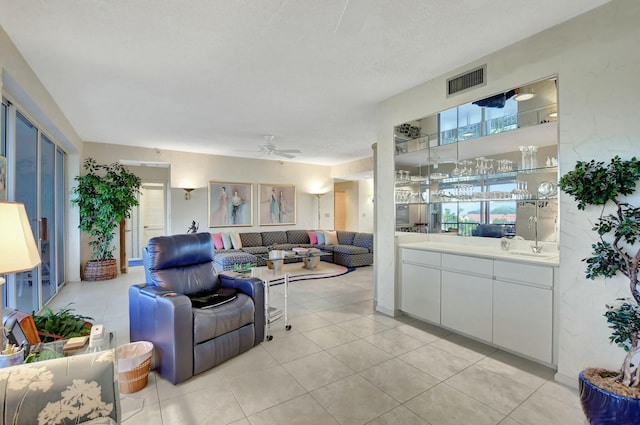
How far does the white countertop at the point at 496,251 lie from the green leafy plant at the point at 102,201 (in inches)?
202

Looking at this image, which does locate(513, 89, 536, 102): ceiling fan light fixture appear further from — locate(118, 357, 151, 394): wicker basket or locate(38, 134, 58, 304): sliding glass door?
locate(38, 134, 58, 304): sliding glass door

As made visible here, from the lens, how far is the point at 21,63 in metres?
2.64

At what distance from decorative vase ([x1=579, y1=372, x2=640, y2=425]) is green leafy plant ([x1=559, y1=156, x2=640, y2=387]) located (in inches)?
7.3

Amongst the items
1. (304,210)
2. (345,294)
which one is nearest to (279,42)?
(345,294)

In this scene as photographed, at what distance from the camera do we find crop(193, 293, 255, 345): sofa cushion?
7.79 ft

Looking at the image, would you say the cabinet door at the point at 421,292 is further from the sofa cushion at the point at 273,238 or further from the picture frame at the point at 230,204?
the picture frame at the point at 230,204

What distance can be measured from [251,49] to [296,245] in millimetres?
5498

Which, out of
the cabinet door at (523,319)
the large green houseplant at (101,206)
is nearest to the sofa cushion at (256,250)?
the large green houseplant at (101,206)

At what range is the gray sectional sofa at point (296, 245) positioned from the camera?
6547 mm

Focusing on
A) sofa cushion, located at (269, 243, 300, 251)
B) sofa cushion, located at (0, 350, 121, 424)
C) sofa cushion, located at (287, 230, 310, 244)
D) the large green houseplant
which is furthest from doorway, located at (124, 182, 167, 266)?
sofa cushion, located at (0, 350, 121, 424)

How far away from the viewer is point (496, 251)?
2.95 meters

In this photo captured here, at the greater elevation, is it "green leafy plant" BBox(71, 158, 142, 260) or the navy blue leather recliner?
"green leafy plant" BBox(71, 158, 142, 260)

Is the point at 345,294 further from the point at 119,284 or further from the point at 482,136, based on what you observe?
the point at 119,284

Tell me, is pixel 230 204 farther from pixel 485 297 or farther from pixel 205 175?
pixel 485 297
